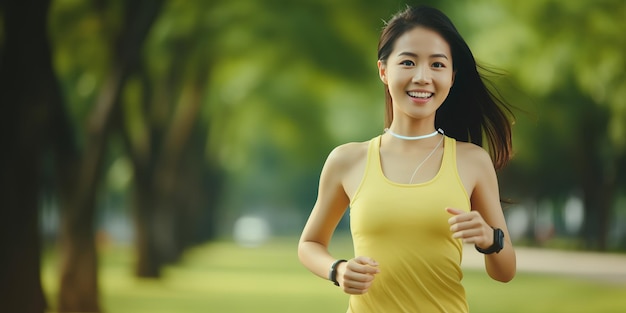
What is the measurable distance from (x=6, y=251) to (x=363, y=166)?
9.05 metres

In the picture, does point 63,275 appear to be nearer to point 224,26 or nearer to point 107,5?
point 107,5

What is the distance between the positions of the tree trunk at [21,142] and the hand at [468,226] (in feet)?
30.2

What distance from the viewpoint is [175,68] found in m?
27.6

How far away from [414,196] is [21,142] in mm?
9196

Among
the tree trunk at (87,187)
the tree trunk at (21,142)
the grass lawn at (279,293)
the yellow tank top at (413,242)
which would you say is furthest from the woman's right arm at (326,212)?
the tree trunk at (87,187)

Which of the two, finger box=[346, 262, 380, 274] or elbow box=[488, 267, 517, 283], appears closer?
finger box=[346, 262, 380, 274]

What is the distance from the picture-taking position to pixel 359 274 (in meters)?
3.70

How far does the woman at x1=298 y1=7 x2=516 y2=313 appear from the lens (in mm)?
3807

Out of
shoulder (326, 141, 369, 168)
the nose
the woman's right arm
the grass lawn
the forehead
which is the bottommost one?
the woman's right arm

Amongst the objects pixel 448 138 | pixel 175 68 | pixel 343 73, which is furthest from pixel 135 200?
pixel 448 138

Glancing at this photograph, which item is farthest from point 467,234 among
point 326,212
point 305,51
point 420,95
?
point 305,51

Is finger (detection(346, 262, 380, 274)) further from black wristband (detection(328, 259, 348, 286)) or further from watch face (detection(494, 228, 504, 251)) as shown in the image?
watch face (detection(494, 228, 504, 251))

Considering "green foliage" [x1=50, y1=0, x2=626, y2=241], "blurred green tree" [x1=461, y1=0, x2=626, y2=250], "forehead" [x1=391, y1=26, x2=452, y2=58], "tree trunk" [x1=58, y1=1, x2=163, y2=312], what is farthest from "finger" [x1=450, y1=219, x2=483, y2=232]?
"green foliage" [x1=50, y1=0, x2=626, y2=241]

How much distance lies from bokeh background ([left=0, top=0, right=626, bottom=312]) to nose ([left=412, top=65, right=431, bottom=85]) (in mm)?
766
